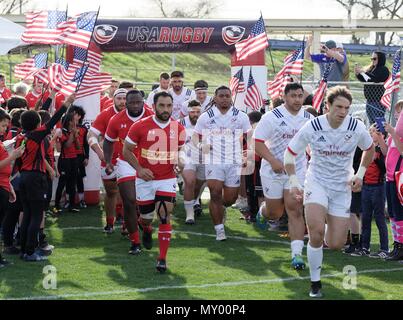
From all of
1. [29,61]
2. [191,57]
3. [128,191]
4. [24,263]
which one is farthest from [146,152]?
[191,57]

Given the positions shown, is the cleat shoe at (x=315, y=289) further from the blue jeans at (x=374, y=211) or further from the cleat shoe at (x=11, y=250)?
the cleat shoe at (x=11, y=250)

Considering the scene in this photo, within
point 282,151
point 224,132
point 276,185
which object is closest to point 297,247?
point 276,185

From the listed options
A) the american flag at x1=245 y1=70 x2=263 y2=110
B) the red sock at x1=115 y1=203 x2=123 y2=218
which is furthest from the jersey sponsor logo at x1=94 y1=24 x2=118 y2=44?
the red sock at x1=115 y1=203 x2=123 y2=218

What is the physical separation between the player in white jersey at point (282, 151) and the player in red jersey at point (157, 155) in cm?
102

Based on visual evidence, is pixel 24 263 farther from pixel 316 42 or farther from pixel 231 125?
pixel 316 42

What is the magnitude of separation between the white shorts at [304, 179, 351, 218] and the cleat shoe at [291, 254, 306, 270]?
134cm

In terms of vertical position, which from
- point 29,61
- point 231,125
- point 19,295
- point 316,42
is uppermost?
point 316,42

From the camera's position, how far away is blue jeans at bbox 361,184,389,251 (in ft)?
36.9

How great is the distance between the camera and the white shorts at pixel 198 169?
13.7m

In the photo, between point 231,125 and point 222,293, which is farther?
point 231,125

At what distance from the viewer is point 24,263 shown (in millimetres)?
10391

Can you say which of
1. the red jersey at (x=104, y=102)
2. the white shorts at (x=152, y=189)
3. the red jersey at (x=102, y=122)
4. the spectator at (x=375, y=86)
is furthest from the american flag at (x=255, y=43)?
the white shorts at (x=152, y=189)

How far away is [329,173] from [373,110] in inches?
277
